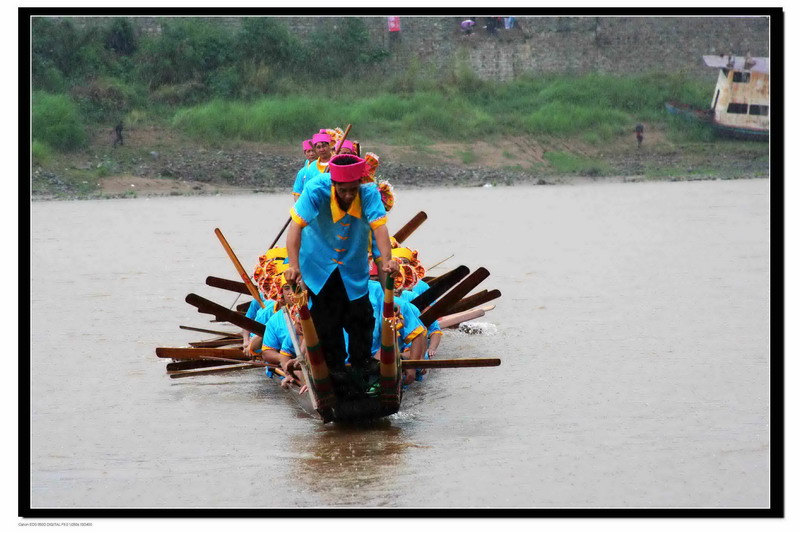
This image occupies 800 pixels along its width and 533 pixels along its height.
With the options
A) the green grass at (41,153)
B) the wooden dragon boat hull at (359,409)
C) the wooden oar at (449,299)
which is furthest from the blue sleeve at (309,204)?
the green grass at (41,153)

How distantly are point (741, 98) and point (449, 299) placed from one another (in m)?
32.6

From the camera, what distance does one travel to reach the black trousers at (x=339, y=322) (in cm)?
797

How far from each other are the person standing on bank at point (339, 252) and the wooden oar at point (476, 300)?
2374mm

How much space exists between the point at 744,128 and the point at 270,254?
32817mm

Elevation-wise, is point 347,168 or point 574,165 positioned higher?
point 347,168

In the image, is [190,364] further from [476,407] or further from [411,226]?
[411,226]

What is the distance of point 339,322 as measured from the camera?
8.00m

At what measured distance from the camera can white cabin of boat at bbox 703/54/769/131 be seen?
1578 inches

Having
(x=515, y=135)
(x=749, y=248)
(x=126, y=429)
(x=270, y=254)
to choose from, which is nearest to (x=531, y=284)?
(x=749, y=248)

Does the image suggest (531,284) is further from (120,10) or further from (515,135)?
(515,135)

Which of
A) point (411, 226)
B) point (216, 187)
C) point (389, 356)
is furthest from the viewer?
point (216, 187)

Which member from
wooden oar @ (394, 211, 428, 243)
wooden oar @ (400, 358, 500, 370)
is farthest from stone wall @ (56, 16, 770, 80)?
wooden oar @ (400, 358, 500, 370)

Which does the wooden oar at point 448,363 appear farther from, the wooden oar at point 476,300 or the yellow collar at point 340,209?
the wooden oar at point 476,300

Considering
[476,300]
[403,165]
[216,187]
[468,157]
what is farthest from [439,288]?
[468,157]
